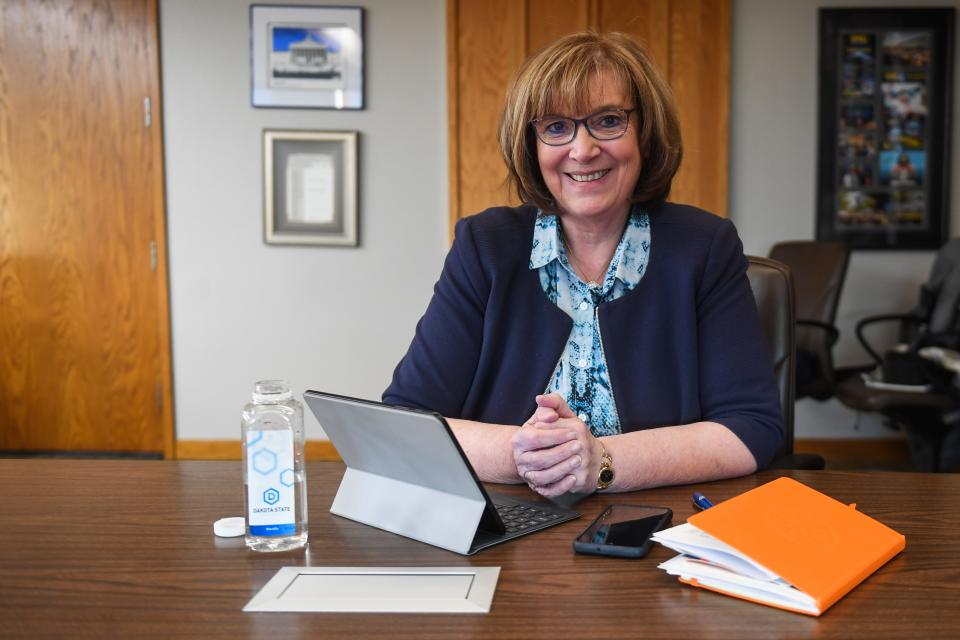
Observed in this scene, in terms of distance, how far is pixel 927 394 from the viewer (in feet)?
11.0

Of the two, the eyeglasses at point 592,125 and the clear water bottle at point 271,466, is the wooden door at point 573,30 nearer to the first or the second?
the eyeglasses at point 592,125

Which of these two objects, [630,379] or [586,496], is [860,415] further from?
[586,496]

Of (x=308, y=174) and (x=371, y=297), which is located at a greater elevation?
(x=308, y=174)

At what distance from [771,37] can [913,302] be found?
1463mm

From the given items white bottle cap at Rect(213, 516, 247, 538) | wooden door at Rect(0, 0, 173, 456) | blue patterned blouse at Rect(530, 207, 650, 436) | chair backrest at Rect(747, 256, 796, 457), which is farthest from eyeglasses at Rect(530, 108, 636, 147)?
wooden door at Rect(0, 0, 173, 456)

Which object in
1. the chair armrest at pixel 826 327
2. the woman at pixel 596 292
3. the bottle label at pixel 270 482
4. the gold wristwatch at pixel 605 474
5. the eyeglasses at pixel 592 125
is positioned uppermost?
the eyeglasses at pixel 592 125

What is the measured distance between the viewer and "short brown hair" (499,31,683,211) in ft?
5.06

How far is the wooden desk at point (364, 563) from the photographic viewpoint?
31.5 inches

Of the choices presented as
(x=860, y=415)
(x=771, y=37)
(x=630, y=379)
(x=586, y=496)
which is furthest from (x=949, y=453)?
(x=586, y=496)

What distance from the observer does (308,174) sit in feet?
14.0

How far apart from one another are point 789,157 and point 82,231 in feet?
11.4

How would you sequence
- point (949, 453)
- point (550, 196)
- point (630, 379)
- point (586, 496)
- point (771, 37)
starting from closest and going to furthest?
point (586, 496), point (630, 379), point (550, 196), point (949, 453), point (771, 37)

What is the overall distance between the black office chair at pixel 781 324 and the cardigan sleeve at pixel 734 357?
16 cm

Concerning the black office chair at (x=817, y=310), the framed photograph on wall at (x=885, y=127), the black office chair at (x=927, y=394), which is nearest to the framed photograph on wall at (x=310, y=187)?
the black office chair at (x=817, y=310)
